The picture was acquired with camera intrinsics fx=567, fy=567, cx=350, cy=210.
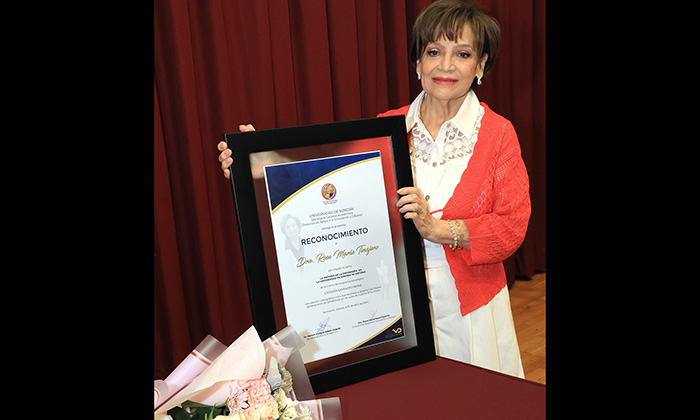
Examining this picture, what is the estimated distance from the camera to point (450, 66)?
1.71 m

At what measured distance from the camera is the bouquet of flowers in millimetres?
784

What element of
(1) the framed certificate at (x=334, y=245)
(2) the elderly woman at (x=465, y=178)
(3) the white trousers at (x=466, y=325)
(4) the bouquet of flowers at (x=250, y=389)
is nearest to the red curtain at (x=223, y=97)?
(2) the elderly woman at (x=465, y=178)

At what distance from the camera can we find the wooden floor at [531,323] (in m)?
3.28

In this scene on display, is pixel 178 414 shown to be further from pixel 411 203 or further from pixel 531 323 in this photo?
pixel 531 323

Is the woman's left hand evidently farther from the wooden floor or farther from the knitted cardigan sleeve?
the wooden floor

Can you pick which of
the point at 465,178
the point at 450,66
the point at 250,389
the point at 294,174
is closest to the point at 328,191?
the point at 294,174

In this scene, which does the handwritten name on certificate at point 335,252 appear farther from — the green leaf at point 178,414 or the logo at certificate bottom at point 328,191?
the green leaf at point 178,414

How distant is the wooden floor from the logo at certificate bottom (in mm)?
2218

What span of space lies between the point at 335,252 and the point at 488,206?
68 centimetres
